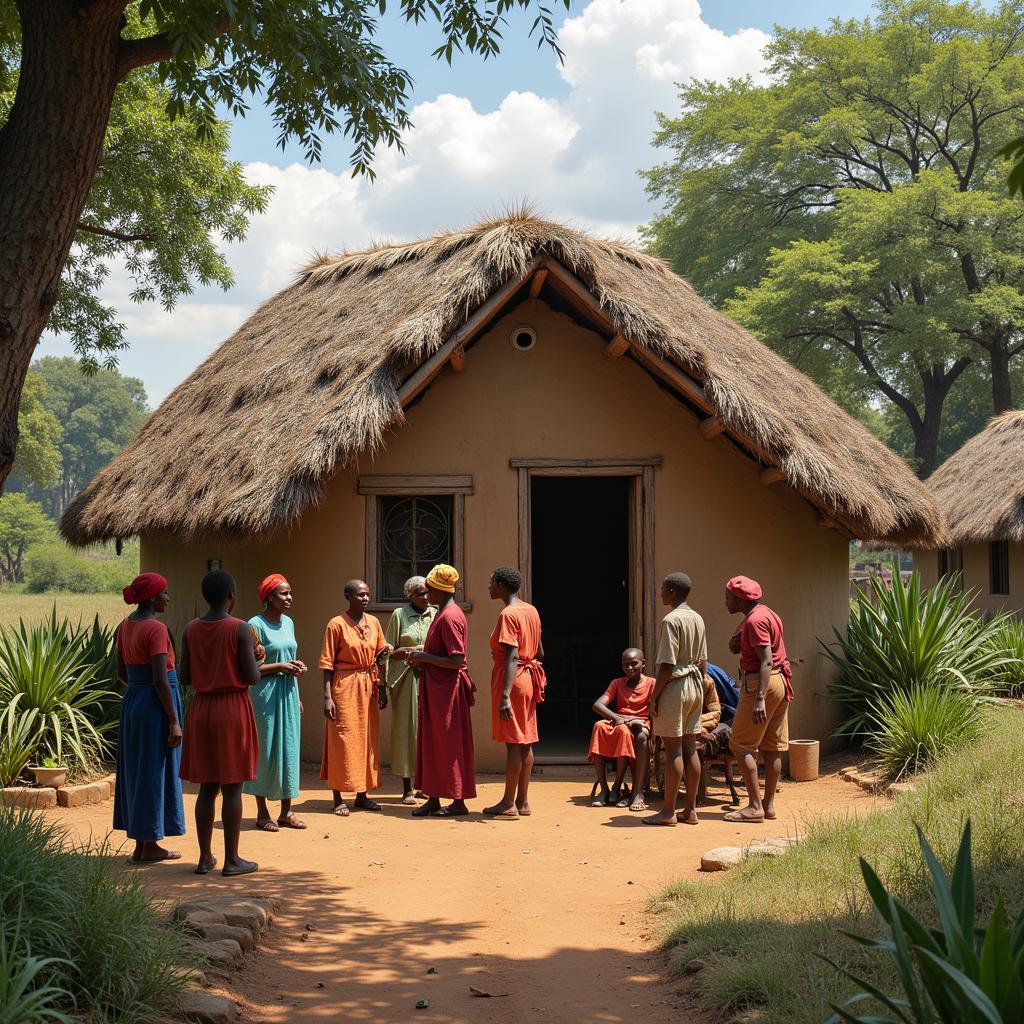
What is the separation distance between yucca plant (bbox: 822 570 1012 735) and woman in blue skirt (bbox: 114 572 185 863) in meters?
6.17

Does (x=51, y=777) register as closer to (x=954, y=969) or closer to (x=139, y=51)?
(x=139, y=51)

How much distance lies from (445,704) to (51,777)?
10.4 feet

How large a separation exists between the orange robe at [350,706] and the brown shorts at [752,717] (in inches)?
103

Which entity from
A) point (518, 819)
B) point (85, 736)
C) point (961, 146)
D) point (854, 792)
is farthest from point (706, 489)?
point (961, 146)

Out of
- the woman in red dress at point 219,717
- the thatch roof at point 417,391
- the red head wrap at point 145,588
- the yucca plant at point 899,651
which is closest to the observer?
the woman in red dress at point 219,717

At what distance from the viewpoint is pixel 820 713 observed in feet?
35.5

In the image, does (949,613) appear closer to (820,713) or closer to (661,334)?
(820,713)

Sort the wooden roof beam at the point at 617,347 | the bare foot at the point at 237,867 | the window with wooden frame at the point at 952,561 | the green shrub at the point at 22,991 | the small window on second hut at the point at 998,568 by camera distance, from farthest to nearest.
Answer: the window with wooden frame at the point at 952,561
the small window on second hut at the point at 998,568
the wooden roof beam at the point at 617,347
the bare foot at the point at 237,867
the green shrub at the point at 22,991

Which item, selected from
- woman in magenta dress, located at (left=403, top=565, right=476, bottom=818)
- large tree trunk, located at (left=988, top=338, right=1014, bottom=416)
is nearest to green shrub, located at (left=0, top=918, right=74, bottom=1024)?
woman in magenta dress, located at (left=403, top=565, right=476, bottom=818)

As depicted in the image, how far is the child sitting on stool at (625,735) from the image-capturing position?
28.6 feet

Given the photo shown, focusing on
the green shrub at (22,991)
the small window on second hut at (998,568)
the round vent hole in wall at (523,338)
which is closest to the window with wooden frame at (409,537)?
the round vent hole in wall at (523,338)

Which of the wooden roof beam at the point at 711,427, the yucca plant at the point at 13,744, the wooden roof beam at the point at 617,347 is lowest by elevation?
the yucca plant at the point at 13,744

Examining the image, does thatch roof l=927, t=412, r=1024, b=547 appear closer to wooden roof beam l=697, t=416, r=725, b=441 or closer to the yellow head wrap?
wooden roof beam l=697, t=416, r=725, b=441

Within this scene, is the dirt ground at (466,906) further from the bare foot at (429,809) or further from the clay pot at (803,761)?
the clay pot at (803,761)
